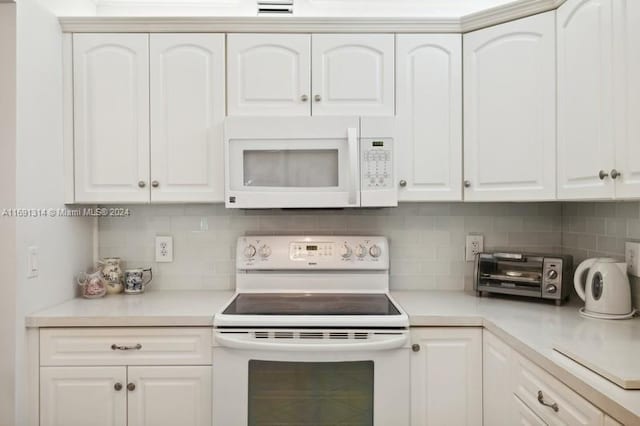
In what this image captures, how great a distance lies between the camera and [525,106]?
1.83 meters

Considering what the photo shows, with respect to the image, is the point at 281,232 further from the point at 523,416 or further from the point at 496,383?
the point at 523,416

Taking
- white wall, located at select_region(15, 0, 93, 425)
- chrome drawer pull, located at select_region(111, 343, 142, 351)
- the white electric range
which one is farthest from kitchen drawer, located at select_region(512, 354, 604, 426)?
white wall, located at select_region(15, 0, 93, 425)

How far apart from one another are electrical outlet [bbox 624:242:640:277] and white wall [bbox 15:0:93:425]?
92.4 inches

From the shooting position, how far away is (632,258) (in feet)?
5.53

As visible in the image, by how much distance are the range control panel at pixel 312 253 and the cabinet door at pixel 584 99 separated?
0.87 metres

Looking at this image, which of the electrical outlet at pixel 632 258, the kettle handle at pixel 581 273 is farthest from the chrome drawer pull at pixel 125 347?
the electrical outlet at pixel 632 258

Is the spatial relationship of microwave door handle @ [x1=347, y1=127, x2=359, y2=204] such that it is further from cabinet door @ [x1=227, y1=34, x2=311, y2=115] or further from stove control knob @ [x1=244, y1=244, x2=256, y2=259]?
stove control knob @ [x1=244, y1=244, x2=256, y2=259]

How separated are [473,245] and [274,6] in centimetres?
157

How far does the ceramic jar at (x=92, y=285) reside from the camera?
2064 millimetres

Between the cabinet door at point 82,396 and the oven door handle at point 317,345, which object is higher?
the oven door handle at point 317,345

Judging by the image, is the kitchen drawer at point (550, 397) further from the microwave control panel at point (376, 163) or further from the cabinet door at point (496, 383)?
the microwave control panel at point (376, 163)

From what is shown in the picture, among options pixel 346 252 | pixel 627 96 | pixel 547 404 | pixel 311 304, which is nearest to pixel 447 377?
pixel 547 404

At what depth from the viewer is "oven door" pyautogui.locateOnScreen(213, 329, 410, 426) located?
1.68 metres

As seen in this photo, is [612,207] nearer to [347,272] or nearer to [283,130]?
[347,272]
